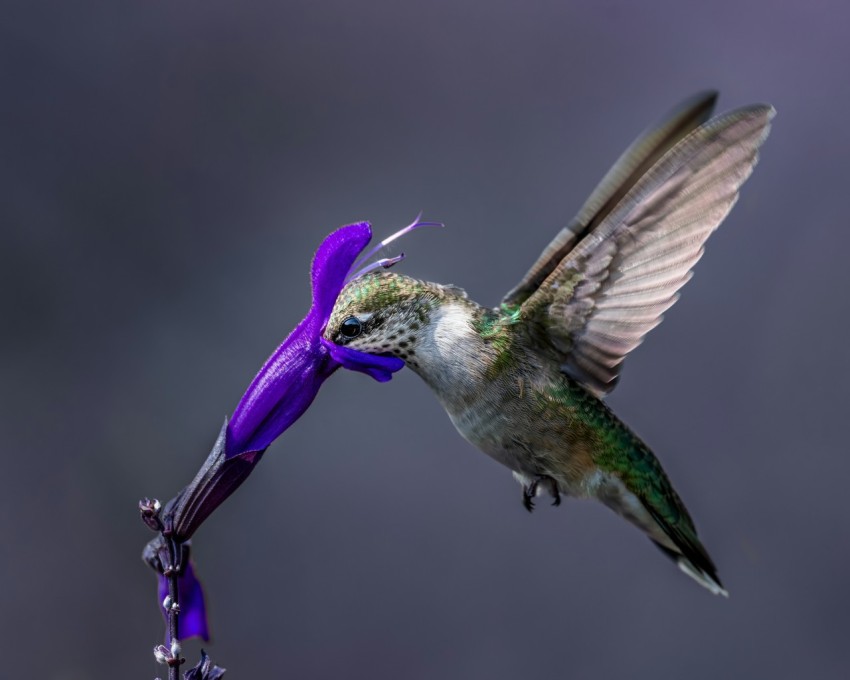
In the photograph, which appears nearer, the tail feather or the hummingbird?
the hummingbird

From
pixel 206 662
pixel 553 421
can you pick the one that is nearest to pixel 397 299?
pixel 553 421

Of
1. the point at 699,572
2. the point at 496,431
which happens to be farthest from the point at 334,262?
the point at 699,572

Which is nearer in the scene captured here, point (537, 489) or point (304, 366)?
point (304, 366)

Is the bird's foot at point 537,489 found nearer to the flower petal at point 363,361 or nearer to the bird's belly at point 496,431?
the bird's belly at point 496,431

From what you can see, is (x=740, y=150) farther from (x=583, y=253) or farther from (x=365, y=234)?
(x=365, y=234)

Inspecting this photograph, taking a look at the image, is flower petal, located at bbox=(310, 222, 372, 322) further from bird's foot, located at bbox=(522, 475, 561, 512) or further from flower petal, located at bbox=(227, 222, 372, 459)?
bird's foot, located at bbox=(522, 475, 561, 512)

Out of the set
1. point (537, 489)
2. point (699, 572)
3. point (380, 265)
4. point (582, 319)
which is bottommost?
point (699, 572)

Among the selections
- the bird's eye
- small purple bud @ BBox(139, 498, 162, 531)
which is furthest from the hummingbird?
small purple bud @ BBox(139, 498, 162, 531)

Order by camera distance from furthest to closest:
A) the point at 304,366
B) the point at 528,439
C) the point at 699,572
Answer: the point at 699,572 → the point at 528,439 → the point at 304,366

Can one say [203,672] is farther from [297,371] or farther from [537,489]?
[537,489]
